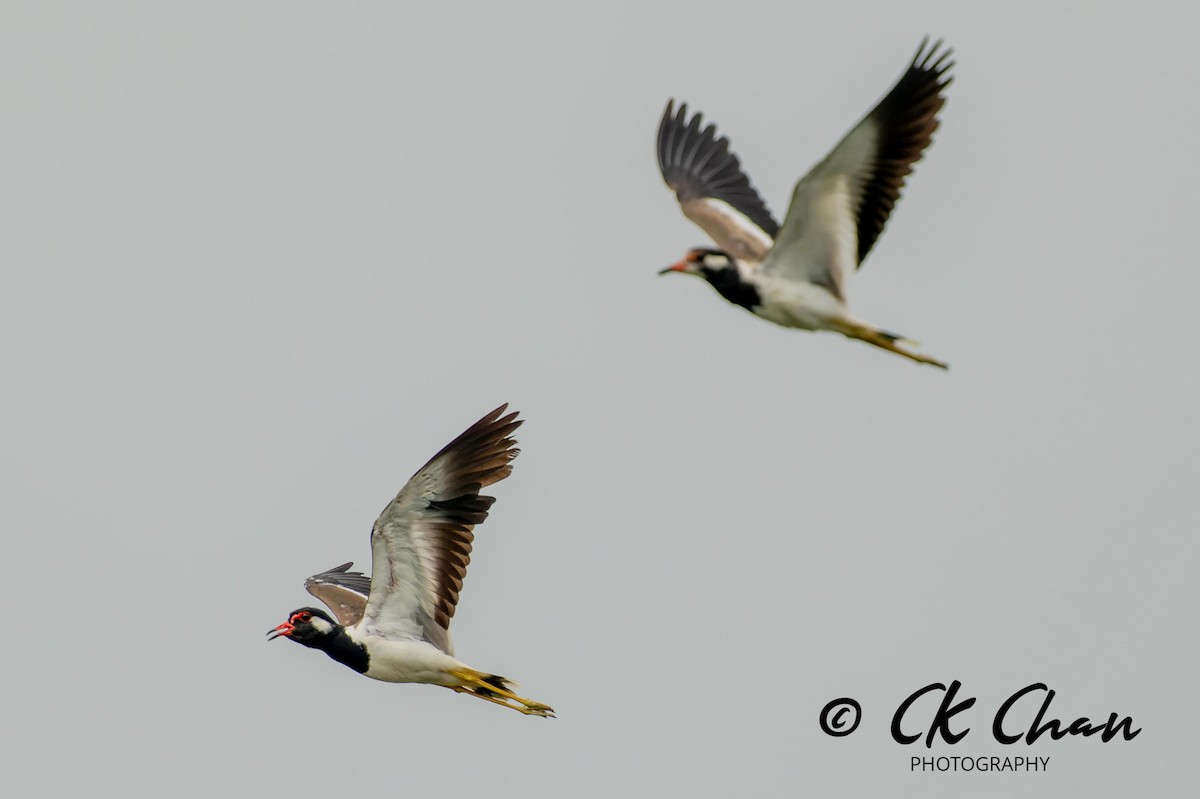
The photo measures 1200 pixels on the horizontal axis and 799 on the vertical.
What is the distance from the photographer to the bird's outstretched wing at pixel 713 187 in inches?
782

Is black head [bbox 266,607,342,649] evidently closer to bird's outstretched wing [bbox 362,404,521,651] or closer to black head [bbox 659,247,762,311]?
bird's outstretched wing [bbox 362,404,521,651]

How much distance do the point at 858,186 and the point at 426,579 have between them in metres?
4.31

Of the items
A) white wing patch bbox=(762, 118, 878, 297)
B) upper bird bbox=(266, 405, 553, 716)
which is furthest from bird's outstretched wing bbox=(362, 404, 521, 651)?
white wing patch bbox=(762, 118, 878, 297)

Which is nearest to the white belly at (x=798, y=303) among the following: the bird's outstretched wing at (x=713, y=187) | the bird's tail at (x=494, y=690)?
the bird's outstretched wing at (x=713, y=187)

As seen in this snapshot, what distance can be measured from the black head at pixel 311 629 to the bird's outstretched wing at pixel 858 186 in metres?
4.22

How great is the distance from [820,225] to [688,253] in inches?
42.8

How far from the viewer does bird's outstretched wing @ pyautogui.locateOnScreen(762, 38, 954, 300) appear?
1689 cm

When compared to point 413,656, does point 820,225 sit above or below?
above

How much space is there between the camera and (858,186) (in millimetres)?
17359

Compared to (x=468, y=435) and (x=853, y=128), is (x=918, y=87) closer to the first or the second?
(x=853, y=128)

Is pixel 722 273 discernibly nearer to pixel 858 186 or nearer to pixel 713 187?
pixel 858 186

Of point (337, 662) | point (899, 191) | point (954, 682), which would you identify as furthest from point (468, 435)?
point (954, 682)

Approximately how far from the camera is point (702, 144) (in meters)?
21.6

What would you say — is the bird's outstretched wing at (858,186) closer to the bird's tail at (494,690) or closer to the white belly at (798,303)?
the white belly at (798,303)
